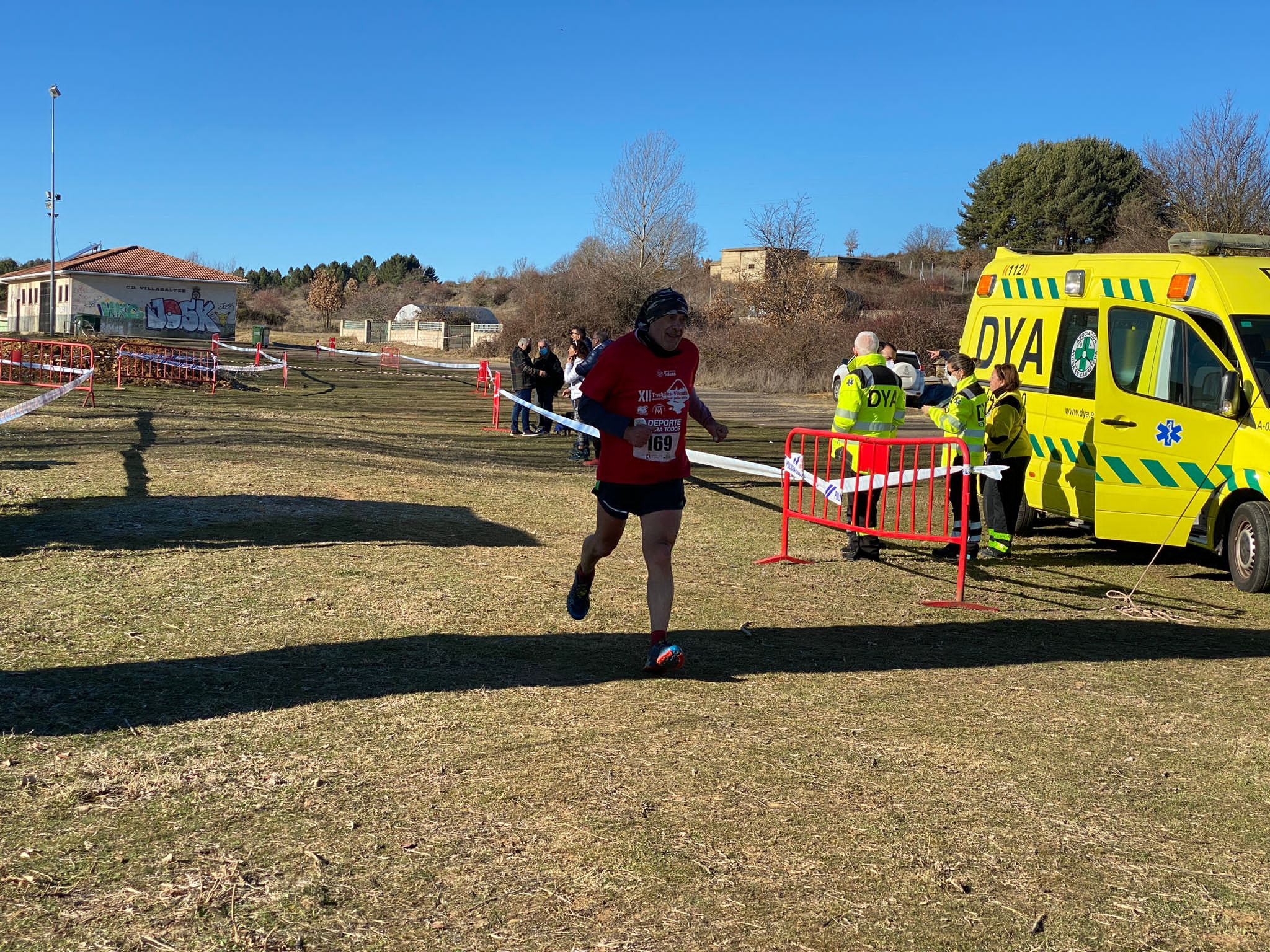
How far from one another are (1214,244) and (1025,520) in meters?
3.20

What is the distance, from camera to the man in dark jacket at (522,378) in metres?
20.5

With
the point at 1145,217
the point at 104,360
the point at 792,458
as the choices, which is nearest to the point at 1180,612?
the point at 792,458

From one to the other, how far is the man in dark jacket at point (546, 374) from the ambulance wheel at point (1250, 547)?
12.7 meters

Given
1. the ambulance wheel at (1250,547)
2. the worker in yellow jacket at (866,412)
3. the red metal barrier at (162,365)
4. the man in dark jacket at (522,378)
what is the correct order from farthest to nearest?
the red metal barrier at (162,365) → the man in dark jacket at (522,378) → the worker in yellow jacket at (866,412) → the ambulance wheel at (1250,547)

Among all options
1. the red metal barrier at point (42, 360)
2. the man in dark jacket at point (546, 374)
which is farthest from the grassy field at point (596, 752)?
the red metal barrier at point (42, 360)

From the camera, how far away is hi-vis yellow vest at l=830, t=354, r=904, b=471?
9.77 m

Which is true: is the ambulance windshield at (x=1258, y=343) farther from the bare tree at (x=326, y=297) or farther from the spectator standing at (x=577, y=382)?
the bare tree at (x=326, y=297)

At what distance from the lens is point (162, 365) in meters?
31.2

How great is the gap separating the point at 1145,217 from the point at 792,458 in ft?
143

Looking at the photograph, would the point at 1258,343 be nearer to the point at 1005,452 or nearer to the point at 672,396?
the point at 1005,452

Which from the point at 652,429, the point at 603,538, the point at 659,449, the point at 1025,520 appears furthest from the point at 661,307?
the point at 1025,520

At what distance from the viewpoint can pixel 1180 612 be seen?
8570mm

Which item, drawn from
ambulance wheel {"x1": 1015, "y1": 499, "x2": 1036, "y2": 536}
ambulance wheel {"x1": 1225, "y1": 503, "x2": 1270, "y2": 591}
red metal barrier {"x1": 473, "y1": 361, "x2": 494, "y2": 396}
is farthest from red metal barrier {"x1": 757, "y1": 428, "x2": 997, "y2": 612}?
red metal barrier {"x1": 473, "y1": 361, "x2": 494, "y2": 396}

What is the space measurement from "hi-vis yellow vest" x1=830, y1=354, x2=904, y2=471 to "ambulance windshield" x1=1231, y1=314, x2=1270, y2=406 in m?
2.71
